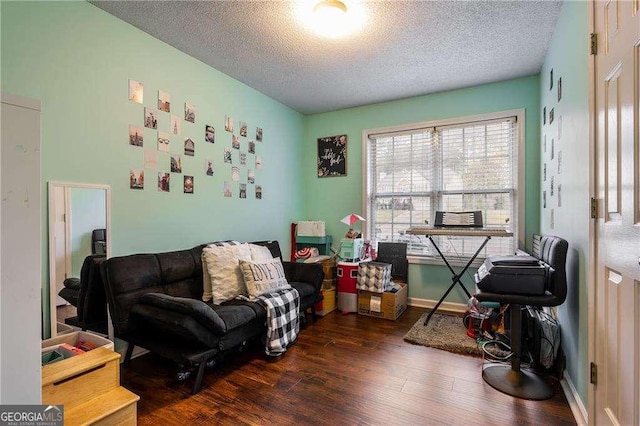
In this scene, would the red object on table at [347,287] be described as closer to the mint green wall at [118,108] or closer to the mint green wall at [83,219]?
the mint green wall at [118,108]

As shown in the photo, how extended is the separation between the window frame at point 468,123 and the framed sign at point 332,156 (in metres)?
0.31

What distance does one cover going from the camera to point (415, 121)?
3996 mm

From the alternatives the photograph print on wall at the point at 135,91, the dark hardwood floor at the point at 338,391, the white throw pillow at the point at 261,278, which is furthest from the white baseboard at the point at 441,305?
the photograph print on wall at the point at 135,91

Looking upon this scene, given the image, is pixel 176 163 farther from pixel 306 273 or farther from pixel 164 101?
pixel 306 273

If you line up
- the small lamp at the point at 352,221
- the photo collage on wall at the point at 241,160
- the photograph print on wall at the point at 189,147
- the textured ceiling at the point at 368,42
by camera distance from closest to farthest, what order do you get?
the textured ceiling at the point at 368,42
the photograph print on wall at the point at 189,147
the photo collage on wall at the point at 241,160
the small lamp at the point at 352,221

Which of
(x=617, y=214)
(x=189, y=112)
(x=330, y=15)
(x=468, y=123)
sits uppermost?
(x=330, y=15)

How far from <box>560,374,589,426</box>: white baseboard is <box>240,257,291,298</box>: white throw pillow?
2.17 meters

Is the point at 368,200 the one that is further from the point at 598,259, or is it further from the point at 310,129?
the point at 598,259

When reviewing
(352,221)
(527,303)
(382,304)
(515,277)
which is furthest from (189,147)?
(527,303)

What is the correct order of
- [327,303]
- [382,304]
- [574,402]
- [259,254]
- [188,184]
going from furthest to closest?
[327,303]
[382,304]
[259,254]
[188,184]
[574,402]

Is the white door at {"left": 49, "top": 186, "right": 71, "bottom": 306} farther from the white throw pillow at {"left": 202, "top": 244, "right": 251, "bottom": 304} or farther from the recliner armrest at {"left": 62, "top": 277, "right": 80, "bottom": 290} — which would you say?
the white throw pillow at {"left": 202, "top": 244, "right": 251, "bottom": 304}

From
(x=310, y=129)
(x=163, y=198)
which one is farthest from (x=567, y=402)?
(x=310, y=129)

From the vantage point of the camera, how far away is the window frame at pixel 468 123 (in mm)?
3414

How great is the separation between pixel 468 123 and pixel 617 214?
2.67 meters
